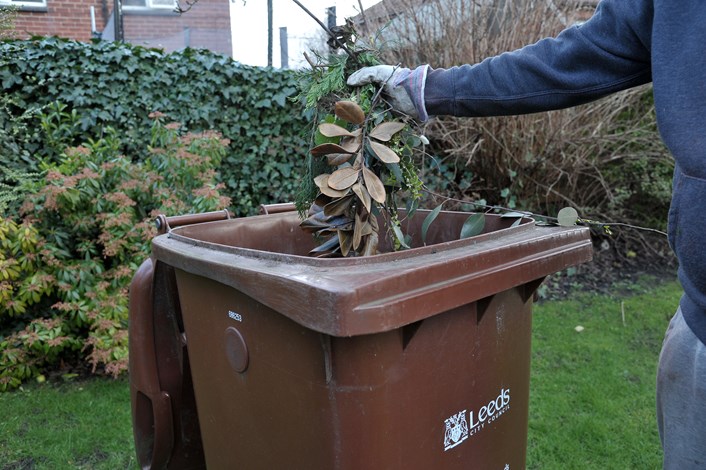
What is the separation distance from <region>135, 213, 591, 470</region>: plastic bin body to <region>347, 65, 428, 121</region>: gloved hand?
0.46m

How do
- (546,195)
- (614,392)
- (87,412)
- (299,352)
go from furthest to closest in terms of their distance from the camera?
(546,195) < (614,392) < (87,412) < (299,352)

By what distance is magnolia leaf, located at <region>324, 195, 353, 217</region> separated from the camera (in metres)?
1.55

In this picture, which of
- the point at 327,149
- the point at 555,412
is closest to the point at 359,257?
the point at 327,149

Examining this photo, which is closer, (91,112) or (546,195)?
(91,112)

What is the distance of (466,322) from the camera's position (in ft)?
4.76

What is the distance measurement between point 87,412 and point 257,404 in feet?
7.51

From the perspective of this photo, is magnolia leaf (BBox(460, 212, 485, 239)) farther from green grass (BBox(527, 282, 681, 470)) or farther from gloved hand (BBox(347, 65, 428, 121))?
green grass (BBox(527, 282, 681, 470))

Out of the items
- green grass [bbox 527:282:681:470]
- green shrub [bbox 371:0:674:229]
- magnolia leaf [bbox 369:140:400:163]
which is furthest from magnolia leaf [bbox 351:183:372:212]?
green shrub [bbox 371:0:674:229]

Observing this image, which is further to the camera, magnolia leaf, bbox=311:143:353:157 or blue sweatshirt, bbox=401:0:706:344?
magnolia leaf, bbox=311:143:353:157

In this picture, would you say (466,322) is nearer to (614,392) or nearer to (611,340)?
(614,392)

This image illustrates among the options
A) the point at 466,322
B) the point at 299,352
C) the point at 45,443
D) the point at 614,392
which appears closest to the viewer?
the point at 299,352

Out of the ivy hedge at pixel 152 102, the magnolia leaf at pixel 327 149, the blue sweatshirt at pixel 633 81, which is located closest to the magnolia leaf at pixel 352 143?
the magnolia leaf at pixel 327 149

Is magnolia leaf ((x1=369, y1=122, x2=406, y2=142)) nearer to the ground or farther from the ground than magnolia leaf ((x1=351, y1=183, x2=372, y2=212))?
farther from the ground

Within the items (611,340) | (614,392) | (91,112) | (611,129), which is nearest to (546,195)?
(611,129)
